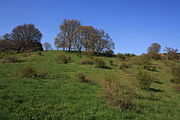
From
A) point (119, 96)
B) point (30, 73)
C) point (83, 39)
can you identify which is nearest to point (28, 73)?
point (30, 73)

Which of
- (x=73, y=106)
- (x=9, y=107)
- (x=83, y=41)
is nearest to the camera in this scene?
(x=9, y=107)

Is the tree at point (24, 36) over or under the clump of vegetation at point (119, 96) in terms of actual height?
over

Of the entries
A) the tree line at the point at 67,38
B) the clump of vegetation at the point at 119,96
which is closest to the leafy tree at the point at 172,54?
the tree line at the point at 67,38

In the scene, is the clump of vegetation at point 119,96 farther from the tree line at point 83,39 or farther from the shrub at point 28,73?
the tree line at point 83,39

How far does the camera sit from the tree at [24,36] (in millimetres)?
45656

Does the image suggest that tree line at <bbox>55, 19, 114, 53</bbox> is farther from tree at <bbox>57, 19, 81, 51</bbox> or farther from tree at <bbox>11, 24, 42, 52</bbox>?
tree at <bbox>11, 24, 42, 52</bbox>

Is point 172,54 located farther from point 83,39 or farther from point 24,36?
point 24,36

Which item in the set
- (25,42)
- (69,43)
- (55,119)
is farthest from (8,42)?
(55,119)

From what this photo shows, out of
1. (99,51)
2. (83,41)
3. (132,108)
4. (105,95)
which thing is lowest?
(132,108)

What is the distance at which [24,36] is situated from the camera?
152ft

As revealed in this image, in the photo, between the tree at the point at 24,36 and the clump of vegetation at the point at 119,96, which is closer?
the clump of vegetation at the point at 119,96

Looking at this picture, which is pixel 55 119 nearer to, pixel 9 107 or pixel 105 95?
pixel 9 107

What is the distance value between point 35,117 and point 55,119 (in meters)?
0.73

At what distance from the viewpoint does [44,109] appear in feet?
17.5
